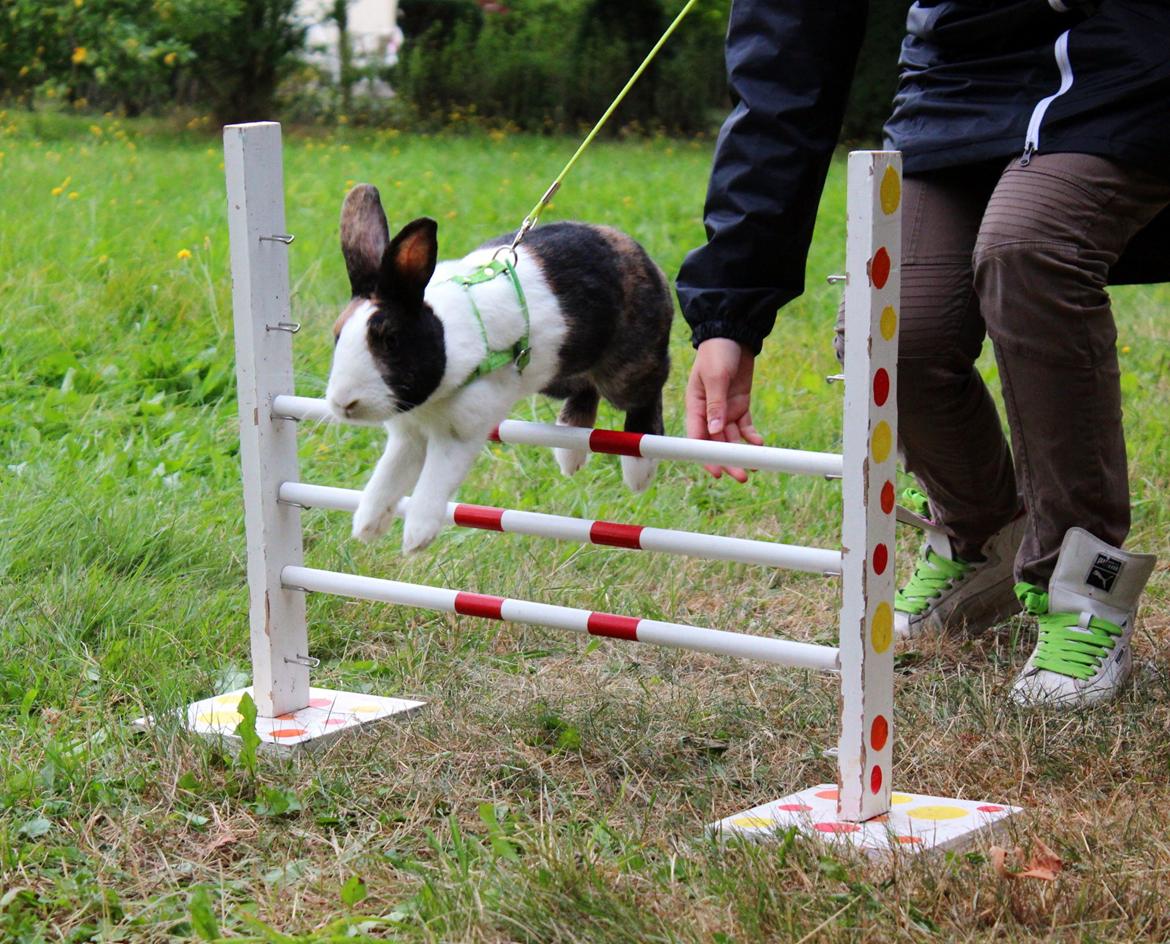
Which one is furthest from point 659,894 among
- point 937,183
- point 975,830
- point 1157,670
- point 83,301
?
point 83,301

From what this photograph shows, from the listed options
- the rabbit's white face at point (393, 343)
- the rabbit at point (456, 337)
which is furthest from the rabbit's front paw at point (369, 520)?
the rabbit's white face at point (393, 343)

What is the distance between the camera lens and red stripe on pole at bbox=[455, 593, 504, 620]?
2.01 m

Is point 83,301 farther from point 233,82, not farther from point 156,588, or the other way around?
point 233,82

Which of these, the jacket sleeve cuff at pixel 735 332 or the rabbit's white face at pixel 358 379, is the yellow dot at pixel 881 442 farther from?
the rabbit's white face at pixel 358 379

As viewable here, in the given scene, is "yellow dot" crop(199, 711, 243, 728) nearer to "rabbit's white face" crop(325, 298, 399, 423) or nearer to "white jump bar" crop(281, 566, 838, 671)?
"white jump bar" crop(281, 566, 838, 671)

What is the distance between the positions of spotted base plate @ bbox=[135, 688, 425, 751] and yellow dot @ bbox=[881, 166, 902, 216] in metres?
1.05

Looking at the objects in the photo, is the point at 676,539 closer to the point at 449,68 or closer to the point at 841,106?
the point at 841,106

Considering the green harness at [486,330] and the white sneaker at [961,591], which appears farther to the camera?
the white sneaker at [961,591]

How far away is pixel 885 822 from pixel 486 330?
2.63 feet

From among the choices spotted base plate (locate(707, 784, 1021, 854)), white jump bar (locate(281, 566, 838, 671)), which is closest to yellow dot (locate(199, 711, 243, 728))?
white jump bar (locate(281, 566, 838, 671))

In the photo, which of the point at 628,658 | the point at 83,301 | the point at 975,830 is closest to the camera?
the point at 975,830

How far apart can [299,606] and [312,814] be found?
0.47 m

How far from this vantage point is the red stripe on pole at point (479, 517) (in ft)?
6.75

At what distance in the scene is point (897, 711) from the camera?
2.16m
